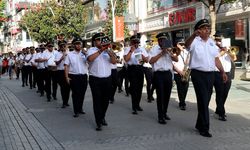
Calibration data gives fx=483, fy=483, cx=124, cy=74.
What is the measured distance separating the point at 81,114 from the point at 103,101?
2370mm

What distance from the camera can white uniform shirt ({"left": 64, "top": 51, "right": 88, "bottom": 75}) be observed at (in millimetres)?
11359

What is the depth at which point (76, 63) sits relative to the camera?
11383 mm

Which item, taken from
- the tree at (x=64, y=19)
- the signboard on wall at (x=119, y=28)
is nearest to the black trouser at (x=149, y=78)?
the signboard on wall at (x=119, y=28)

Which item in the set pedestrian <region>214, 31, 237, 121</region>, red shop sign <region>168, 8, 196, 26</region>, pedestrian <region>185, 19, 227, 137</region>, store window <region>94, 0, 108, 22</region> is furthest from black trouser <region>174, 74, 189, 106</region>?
store window <region>94, 0, 108, 22</region>

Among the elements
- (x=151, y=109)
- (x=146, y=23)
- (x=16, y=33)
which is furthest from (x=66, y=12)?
(x=16, y=33)

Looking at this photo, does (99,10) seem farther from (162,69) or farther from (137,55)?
(162,69)

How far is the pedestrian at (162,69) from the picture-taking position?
970 cm

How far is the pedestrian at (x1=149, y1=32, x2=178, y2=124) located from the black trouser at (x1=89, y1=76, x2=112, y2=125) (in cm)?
107

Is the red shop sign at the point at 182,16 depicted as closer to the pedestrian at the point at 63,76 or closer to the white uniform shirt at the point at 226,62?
the pedestrian at the point at 63,76

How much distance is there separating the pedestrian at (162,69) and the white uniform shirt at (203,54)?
1.34 meters

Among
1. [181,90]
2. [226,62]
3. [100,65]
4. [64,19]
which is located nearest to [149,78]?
[181,90]

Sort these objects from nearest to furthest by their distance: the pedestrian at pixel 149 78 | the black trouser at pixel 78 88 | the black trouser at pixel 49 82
Answer: the black trouser at pixel 78 88
the pedestrian at pixel 149 78
the black trouser at pixel 49 82

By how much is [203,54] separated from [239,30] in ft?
47.9

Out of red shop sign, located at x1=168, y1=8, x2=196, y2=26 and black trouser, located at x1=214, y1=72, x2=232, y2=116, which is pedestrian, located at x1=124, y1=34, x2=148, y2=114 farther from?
red shop sign, located at x1=168, y1=8, x2=196, y2=26
